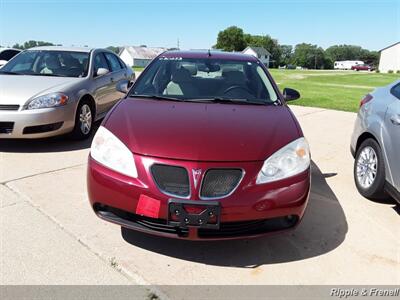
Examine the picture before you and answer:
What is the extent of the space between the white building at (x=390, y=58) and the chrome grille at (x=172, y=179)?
86.7 metres

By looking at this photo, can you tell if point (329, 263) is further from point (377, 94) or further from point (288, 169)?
point (377, 94)

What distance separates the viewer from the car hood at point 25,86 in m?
5.30

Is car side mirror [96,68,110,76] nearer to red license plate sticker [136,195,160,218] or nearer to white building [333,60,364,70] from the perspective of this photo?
red license plate sticker [136,195,160,218]

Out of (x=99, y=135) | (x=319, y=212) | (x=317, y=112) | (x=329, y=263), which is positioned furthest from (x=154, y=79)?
(x=317, y=112)

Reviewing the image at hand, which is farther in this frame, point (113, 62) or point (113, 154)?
point (113, 62)

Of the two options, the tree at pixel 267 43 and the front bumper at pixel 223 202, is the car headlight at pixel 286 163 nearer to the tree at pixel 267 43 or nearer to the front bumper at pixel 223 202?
the front bumper at pixel 223 202

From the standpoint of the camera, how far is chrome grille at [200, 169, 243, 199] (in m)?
2.62

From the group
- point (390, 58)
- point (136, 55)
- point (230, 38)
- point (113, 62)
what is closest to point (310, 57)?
point (230, 38)

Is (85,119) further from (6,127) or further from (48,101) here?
(6,127)

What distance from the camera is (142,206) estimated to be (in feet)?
8.72

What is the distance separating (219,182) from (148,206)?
51 cm

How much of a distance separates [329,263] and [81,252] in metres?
1.88

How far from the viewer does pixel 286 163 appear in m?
2.87

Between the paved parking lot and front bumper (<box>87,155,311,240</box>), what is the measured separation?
293 mm
